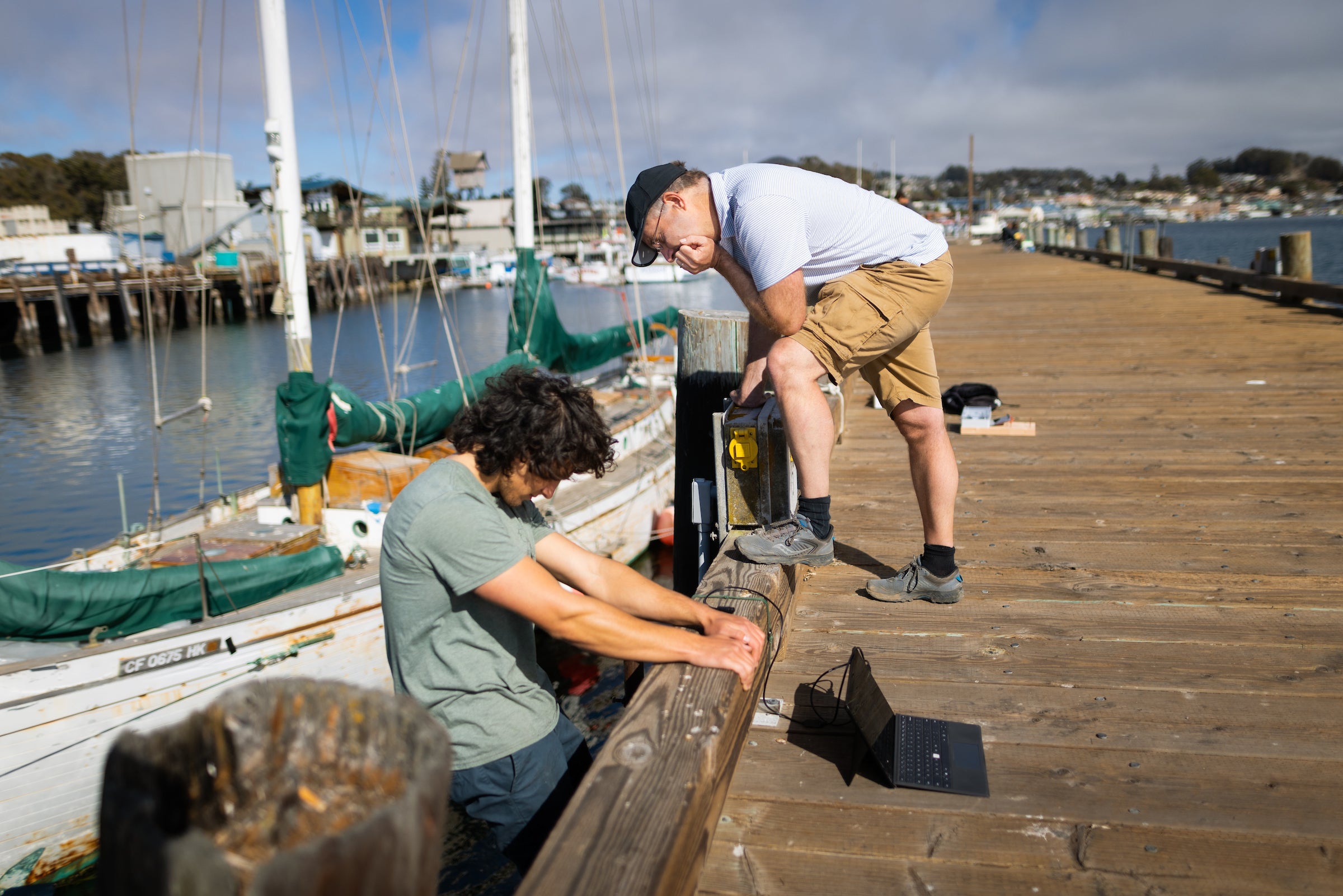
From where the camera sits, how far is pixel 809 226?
3037mm

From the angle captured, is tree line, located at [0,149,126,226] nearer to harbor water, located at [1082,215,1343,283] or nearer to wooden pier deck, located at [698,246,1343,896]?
harbor water, located at [1082,215,1343,283]

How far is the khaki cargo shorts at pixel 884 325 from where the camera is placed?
304cm

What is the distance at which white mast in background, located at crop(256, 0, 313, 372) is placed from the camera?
8.67m

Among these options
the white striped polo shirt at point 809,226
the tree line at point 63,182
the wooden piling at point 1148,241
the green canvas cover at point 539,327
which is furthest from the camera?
the tree line at point 63,182

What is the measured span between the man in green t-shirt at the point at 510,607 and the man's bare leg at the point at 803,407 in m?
0.77

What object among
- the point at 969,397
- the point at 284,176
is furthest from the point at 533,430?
the point at 284,176

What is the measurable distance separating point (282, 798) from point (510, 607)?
1241 mm

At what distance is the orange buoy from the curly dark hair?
9.49 m

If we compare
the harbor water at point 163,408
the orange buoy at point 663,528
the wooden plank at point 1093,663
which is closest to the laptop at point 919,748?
the wooden plank at point 1093,663

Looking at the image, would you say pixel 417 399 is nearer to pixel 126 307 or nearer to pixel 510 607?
pixel 510 607

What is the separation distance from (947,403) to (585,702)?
15.1 ft

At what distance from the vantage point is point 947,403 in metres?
6.35

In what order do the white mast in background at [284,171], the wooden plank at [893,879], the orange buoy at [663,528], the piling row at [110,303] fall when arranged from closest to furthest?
the wooden plank at [893,879] → the white mast in background at [284,171] → the orange buoy at [663,528] → the piling row at [110,303]

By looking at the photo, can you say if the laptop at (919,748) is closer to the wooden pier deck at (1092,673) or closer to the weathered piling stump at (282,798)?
the wooden pier deck at (1092,673)
